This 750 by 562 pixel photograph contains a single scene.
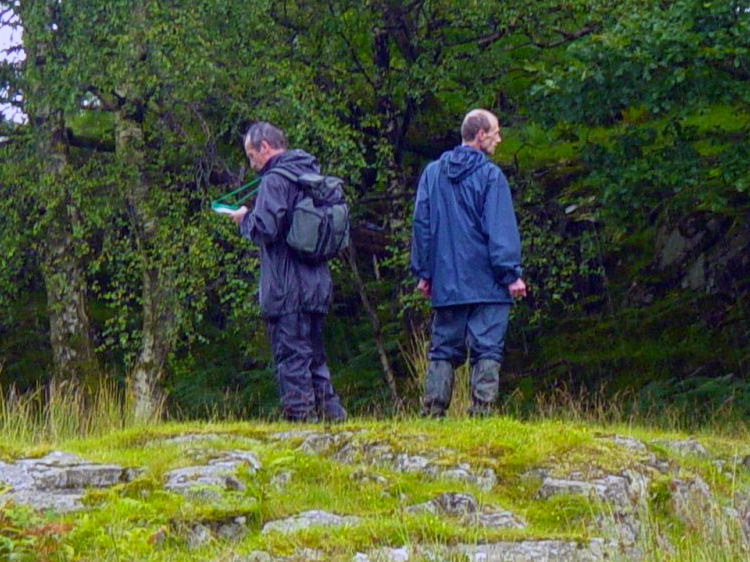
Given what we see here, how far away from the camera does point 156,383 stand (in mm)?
16609

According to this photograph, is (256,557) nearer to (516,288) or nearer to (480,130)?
(516,288)

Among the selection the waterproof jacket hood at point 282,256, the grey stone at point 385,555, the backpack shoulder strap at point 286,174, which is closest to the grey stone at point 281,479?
the grey stone at point 385,555

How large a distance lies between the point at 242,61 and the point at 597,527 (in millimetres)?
9968

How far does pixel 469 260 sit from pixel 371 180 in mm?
8700

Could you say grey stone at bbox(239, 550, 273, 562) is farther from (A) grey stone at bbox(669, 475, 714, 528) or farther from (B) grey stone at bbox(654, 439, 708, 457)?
(B) grey stone at bbox(654, 439, 708, 457)

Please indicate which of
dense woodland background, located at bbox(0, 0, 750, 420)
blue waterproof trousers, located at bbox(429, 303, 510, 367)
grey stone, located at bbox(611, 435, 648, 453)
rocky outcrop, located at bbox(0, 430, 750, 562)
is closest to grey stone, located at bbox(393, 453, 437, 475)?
rocky outcrop, located at bbox(0, 430, 750, 562)

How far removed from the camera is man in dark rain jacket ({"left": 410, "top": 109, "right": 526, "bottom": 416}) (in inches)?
370

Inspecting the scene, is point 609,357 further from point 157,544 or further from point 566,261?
point 157,544

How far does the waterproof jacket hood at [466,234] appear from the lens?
9383mm

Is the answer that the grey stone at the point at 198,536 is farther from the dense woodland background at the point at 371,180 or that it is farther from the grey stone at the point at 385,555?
the dense woodland background at the point at 371,180

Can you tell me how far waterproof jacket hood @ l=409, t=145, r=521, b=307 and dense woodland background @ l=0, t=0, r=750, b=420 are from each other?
13.8ft

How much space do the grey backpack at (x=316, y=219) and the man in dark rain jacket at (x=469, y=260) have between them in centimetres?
56

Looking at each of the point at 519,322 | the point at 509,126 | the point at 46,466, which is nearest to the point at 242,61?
the point at 509,126

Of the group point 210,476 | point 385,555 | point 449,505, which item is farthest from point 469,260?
point 385,555
